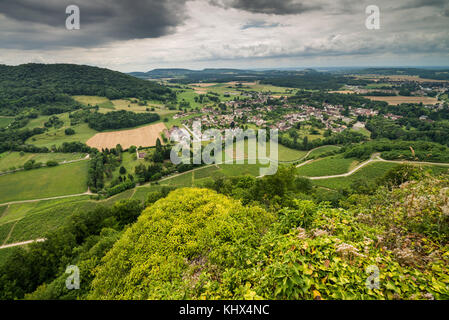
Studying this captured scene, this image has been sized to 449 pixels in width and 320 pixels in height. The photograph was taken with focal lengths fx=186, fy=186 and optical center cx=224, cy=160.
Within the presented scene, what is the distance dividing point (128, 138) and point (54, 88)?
130482mm

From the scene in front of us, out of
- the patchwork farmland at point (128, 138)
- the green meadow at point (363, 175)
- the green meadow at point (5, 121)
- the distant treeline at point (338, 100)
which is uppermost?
the distant treeline at point (338, 100)

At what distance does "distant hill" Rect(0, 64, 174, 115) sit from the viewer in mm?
134500

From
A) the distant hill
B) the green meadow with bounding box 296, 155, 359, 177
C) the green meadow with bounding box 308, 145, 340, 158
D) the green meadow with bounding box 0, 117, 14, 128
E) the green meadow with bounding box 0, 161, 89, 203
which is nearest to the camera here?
the green meadow with bounding box 0, 161, 89, 203

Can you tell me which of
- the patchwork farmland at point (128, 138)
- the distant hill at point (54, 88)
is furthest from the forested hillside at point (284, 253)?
the distant hill at point (54, 88)

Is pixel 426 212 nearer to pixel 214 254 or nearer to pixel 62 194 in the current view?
pixel 214 254

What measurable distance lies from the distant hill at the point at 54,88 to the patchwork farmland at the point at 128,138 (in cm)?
6787

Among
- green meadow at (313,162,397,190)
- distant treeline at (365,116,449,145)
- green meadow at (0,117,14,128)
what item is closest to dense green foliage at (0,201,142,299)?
green meadow at (313,162,397,190)

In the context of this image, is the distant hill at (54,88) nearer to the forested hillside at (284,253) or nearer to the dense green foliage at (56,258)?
the dense green foliage at (56,258)

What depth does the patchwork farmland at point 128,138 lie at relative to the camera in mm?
85250

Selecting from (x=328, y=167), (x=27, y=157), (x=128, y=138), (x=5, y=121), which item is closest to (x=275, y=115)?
(x=328, y=167)

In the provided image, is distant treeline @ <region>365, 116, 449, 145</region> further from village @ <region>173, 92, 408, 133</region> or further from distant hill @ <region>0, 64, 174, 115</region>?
distant hill @ <region>0, 64, 174, 115</region>

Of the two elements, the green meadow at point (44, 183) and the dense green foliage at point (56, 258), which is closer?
the dense green foliage at point (56, 258)

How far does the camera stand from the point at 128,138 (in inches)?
3659

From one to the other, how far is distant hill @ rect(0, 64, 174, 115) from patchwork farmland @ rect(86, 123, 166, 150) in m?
67.9
